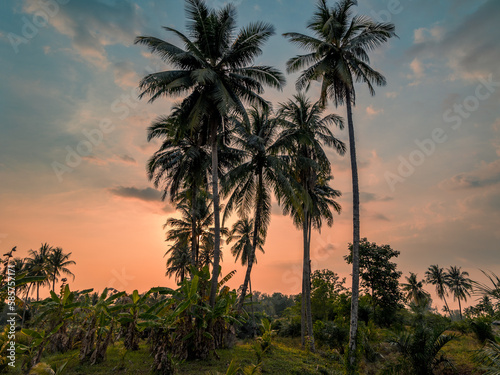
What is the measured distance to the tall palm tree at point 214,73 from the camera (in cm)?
1455

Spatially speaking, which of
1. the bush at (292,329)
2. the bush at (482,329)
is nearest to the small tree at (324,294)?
the bush at (292,329)

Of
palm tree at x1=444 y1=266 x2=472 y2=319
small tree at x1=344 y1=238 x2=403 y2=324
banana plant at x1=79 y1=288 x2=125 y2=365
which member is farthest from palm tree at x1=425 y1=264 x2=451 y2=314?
→ banana plant at x1=79 y1=288 x2=125 y2=365

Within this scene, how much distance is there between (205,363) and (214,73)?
13.5 metres

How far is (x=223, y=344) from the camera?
14.5 m

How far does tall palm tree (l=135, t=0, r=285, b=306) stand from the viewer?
14.5 metres

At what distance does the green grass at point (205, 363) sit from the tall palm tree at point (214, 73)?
2.90 metres

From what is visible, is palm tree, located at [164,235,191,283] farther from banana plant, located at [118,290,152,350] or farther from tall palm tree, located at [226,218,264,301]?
banana plant, located at [118,290,152,350]

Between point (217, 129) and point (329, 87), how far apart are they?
7.34 metres

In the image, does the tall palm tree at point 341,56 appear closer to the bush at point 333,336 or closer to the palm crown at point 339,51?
the palm crown at point 339,51

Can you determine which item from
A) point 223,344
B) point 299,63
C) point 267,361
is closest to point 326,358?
point 267,361

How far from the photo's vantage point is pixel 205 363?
1157cm

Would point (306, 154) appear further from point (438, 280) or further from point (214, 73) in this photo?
point (438, 280)

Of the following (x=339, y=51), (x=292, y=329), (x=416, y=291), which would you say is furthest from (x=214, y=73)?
(x=416, y=291)

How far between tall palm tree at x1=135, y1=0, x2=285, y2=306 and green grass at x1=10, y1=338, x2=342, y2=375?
2.90m
